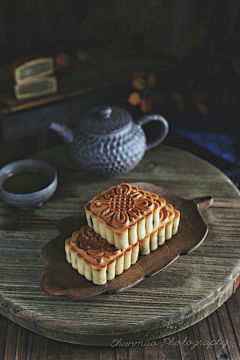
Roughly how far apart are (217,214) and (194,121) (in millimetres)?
827

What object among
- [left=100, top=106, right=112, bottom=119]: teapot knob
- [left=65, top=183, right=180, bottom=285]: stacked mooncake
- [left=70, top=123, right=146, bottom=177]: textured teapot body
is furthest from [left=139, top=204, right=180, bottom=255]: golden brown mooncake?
[left=100, top=106, right=112, bottom=119]: teapot knob

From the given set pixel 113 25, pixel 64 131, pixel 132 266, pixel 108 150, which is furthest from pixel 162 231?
pixel 113 25

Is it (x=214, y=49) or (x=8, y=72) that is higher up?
(x=214, y=49)

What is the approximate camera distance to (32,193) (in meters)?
1.18

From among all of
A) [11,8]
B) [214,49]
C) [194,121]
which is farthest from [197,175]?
[11,8]

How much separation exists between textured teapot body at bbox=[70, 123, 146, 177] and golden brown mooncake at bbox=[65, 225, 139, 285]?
0.34 m

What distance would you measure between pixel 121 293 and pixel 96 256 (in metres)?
0.12

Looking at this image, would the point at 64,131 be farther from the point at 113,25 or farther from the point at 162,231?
the point at 113,25

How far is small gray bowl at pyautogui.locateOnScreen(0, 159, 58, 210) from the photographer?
1185 millimetres

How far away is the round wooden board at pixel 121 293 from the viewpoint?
34.9 inches

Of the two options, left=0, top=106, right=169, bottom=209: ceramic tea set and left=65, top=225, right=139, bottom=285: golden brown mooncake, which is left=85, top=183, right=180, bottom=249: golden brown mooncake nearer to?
left=65, top=225, right=139, bottom=285: golden brown mooncake

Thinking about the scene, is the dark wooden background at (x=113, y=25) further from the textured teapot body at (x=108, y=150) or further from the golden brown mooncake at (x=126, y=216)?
the golden brown mooncake at (x=126, y=216)

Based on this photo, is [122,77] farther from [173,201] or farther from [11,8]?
[173,201]

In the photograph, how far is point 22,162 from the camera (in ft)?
4.32
